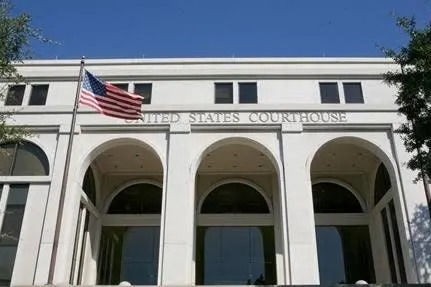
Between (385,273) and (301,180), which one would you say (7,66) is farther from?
(385,273)

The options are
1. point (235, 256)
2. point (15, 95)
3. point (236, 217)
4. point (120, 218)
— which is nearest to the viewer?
point (15, 95)

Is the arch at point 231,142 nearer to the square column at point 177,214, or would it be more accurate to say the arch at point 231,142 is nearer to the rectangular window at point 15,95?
the square column at point 177,214

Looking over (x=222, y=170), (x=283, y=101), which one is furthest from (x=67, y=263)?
(x=283, y=101)

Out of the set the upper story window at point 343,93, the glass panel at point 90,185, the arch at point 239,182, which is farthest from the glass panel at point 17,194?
the upper story window at point 343,93

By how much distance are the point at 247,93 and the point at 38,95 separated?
11453 millimetres

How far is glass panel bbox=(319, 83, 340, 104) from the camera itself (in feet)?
85.6

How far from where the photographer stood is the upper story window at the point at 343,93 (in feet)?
85.5

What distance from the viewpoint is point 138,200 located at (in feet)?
98.8

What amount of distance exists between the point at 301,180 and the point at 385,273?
7.87 m

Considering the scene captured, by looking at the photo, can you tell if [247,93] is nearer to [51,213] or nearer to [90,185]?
Result: [90,185]

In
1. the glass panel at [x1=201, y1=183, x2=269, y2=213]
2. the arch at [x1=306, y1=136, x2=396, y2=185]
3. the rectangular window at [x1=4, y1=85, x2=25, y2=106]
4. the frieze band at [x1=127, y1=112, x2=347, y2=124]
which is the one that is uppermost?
the rectangular window at [x1=4, y1=85, x2=25, y2=106]

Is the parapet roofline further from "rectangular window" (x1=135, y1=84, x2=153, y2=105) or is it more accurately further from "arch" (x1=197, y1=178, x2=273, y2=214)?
"arch" (x1=197, y1=178, x2=273, y2=214)

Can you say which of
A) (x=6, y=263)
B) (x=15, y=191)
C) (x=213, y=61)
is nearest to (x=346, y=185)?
(x=213, y=61)

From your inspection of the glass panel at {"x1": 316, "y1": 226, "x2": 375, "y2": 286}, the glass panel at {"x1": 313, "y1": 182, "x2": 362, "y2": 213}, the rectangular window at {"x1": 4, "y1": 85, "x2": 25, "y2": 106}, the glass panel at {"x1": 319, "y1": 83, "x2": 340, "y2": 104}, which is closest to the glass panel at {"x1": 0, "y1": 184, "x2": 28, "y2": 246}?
the rectangular window at {"x1": 4, "y1": 85, "x2": 25, "y2": 106}
